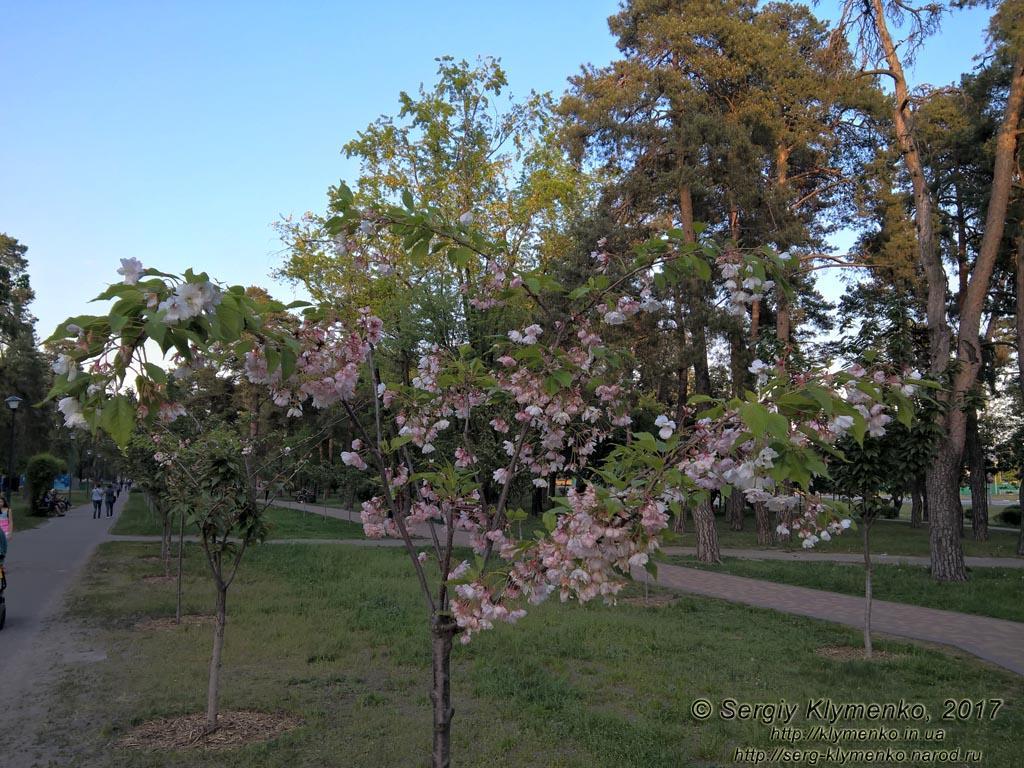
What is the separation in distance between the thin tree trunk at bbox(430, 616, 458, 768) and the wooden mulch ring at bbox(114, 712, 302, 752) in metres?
2.88

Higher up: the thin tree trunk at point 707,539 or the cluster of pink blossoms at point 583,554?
the cluster of pink blossoms at point 583,554

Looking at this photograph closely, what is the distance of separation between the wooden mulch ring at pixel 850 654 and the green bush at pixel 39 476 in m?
33.6

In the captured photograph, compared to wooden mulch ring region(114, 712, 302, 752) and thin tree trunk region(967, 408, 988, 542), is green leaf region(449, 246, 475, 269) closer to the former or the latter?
wooden mulch ring region(114, 712, 302, 752)

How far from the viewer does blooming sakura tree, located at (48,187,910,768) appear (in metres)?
1.75

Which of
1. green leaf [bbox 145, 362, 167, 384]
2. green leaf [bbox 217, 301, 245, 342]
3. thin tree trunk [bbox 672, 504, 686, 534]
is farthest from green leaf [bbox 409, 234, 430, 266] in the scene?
thin tree trunk [bbox 672, 504, 686, 534]

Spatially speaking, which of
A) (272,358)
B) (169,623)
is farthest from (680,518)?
(169,623)

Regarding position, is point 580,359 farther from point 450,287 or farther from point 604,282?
point 450,287

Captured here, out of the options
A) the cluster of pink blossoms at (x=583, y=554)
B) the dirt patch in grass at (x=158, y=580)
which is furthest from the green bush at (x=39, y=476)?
the cluster of pink blossoms at (x=583, y=554)

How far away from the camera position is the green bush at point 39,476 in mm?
31484

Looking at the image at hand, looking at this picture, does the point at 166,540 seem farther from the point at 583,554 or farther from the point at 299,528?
the point at 583,554

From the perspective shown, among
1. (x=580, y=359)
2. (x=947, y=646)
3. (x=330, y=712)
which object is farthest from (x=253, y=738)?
(x=947, y=646)

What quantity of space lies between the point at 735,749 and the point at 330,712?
10.1 feet

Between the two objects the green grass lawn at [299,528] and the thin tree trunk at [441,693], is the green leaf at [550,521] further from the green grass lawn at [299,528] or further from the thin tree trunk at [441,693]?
the green grass lawn at [299,528]

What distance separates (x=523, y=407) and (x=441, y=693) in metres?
1.27
